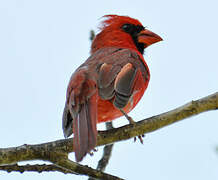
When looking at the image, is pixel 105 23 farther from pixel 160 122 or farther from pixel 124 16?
pixel 160 122

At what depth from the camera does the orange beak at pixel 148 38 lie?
14.5 ft

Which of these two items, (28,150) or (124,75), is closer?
(28,150)

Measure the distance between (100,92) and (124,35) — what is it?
1584 millimetres

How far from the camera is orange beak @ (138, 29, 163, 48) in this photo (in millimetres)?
4417

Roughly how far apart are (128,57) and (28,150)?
4.43 feet

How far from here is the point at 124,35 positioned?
4.45 meters

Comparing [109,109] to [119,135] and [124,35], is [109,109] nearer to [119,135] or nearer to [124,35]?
[119,135]

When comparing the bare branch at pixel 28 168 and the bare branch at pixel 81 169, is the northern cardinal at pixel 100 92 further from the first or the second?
the bare branch at pixel 28 168

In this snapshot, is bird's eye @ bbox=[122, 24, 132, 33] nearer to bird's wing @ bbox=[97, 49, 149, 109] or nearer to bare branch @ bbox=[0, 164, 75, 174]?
bird's wing @ bbox=[97, 49, 149, 109]

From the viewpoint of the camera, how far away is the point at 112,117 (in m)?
3.30

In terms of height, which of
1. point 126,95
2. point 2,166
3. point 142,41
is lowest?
point 2,166

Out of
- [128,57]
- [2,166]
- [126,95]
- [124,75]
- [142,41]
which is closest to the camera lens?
[2,166]

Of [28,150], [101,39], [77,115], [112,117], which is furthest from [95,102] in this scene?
[101,39]

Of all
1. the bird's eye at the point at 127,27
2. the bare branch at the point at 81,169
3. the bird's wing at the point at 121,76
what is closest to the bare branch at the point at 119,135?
the bare branch at the point at 81,169
